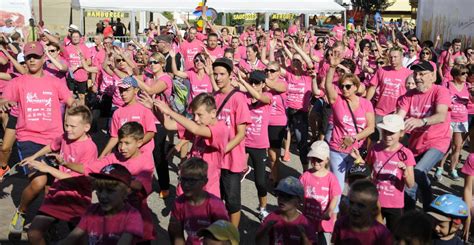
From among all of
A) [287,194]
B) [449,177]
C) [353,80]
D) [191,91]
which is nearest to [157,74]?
[191,91]

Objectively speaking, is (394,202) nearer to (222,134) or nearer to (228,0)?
(222,134)

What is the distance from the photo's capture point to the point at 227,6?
100 ft

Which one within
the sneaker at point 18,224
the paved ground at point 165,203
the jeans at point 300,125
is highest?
the jeans at point 300,125

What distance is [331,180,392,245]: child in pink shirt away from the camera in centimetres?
434

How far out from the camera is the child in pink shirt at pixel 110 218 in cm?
431

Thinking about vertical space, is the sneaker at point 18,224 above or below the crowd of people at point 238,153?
below

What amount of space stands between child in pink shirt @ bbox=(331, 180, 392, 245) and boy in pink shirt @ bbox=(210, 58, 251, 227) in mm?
1949

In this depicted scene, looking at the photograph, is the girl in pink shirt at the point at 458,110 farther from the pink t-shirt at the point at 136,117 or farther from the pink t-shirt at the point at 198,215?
the pink t-shirt at the point at 198,215

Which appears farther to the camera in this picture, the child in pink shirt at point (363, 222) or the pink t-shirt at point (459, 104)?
the pink t-shirt at point (459, 104)

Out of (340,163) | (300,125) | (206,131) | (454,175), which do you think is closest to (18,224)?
(206,131)

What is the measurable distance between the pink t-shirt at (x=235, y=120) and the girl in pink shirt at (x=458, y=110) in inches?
178

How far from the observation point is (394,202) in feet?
19.2

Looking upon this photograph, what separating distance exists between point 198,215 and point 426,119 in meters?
3.12

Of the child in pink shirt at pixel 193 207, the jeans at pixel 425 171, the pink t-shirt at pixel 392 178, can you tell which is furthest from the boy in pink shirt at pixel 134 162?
the jeans at pixel 425 171
